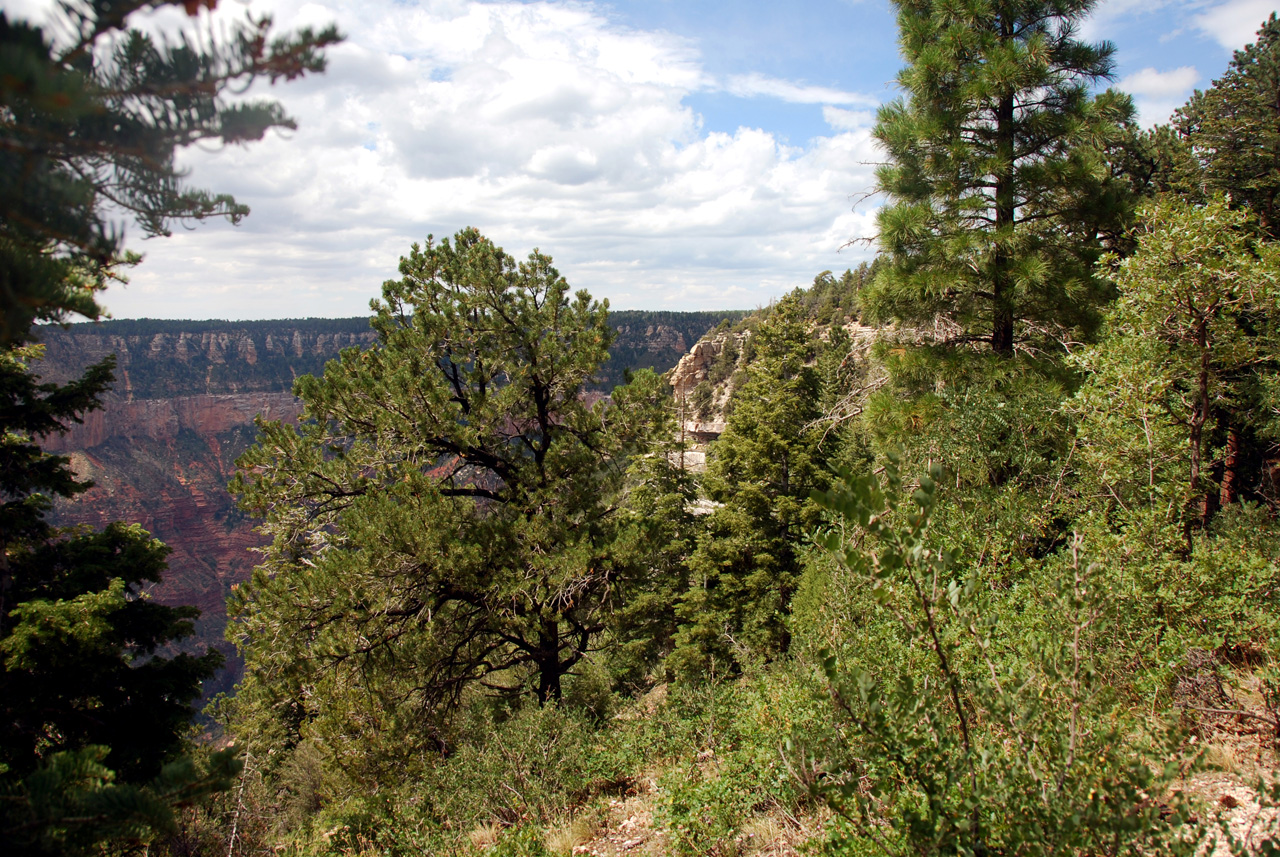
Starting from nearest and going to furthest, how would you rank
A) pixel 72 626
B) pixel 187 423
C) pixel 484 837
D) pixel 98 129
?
pixel 98 129 → pixel 484 837 → pixel 72 626 → pixel 187 423

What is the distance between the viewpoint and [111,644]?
7.02 meters

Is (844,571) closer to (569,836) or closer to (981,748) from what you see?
(981,748)

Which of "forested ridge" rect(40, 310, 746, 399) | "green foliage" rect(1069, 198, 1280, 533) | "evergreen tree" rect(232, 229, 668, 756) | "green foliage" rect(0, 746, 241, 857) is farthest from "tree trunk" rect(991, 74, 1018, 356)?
"forested ridge" rect(40, 310, 746, 399)

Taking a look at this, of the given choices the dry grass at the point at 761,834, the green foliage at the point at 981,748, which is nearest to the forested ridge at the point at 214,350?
the dry grass at the point at 761,834

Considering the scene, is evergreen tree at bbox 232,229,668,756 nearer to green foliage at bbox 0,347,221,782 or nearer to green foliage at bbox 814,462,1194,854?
green foliage at bbox 0,347,221,782

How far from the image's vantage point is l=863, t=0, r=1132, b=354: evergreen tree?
722 cm

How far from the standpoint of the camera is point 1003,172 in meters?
7.32

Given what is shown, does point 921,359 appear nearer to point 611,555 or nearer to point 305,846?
point 611,555

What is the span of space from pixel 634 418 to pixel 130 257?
26.1 ft

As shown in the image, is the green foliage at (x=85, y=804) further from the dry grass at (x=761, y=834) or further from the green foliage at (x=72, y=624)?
the green foliage at (x=72, y=624)

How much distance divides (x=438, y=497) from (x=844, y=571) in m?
5.82

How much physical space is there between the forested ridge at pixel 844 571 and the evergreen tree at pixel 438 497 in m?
0.06

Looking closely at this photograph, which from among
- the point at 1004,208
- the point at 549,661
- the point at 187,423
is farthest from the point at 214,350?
the point at 1004,208

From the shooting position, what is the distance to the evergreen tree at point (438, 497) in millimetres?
8234
